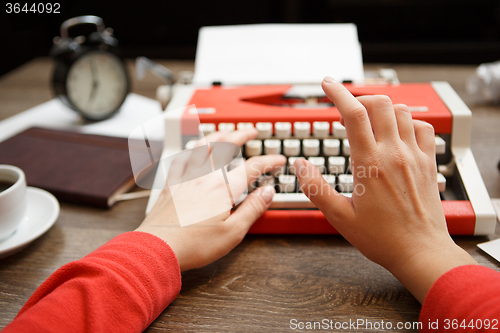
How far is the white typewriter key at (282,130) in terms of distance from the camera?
0.71m

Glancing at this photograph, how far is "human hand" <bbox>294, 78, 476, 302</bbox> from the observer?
47 centimetres

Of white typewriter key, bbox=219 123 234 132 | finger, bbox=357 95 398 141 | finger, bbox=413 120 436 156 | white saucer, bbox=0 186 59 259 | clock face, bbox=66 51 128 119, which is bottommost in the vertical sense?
white saucer, bbox=0 186 59 259

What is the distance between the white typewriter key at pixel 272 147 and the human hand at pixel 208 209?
0.10 feet

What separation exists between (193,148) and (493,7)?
1655 millimetres

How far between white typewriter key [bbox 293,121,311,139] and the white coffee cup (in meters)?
0.47

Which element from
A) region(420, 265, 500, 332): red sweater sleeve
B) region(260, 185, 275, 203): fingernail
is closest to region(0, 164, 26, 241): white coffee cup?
region(260, 185, 275, 203): fingernail

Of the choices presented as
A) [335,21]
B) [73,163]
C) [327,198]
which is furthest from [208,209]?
[335,21]

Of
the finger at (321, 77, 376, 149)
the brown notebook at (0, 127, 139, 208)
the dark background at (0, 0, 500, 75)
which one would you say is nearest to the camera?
the finger at (321, 77, 376, 149)

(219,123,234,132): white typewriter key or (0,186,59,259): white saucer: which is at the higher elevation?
(219,123,234,132): white typewriter key

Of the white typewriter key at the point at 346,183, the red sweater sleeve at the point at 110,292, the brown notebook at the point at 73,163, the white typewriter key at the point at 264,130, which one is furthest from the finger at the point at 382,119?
the brown notebook at the point at 73,163

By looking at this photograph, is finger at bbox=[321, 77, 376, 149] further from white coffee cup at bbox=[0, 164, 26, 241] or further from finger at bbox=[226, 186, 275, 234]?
white coffee cup at bbox=[0, 164, 26, 241]

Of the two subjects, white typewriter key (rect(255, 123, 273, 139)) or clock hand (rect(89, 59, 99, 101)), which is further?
clock hand (rect(89, 59, 99, 101))

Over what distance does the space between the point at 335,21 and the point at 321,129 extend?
121cm

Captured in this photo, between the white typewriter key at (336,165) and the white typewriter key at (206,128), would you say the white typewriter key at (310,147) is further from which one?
the white typewriter key at (206,128)
